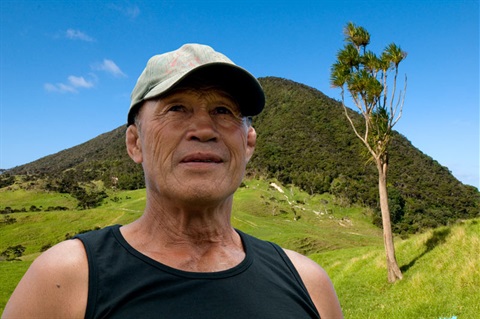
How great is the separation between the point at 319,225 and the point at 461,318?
221 feet

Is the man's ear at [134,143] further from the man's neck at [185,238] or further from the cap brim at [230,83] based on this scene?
Answer: the man's neck at [185,238]

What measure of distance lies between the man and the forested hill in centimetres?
7106

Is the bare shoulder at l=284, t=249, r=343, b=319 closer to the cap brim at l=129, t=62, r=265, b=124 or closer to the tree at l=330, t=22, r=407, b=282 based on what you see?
the cap brim at l=129, t=62, r=265, b=124

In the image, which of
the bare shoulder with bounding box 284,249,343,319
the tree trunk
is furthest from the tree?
the bare shoulder with bounding box 284,249,343,319

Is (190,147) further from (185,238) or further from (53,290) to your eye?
(53,290)

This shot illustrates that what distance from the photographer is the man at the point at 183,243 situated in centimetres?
142

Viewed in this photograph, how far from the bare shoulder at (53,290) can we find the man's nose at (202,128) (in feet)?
2.24

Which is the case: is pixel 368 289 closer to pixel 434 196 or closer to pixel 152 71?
pixel 152 71

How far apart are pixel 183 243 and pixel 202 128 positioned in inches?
21.2

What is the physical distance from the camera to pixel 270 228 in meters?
55.7

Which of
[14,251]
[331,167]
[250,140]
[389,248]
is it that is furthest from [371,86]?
[331,167]

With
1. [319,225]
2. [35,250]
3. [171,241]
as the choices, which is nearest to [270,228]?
[319,225]

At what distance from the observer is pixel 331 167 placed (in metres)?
115

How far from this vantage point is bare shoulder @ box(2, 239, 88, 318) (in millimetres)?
1363
